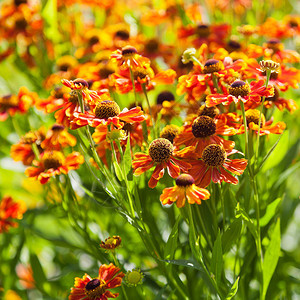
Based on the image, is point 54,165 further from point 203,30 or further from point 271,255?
point 203,30

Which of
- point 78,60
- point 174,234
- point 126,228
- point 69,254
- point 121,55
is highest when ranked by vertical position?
point 121,55

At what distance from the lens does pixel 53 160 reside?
80cm

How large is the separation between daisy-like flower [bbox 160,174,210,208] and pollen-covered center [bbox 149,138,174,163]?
0.21 feet

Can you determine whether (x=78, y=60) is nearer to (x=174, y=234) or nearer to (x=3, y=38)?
(x=3, y=38)

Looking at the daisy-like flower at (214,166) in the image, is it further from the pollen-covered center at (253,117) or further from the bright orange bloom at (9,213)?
the bright orange bloom at (9,213)

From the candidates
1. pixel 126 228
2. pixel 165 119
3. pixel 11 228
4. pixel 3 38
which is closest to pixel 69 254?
pixel 11 228

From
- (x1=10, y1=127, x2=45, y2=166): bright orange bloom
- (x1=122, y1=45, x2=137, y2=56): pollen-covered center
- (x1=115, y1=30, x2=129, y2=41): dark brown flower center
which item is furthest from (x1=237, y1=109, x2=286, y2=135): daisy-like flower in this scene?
(x1=115, y1=30, x2=129, y2=41): dark brown flower center

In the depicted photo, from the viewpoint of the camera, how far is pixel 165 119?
90 centimetres

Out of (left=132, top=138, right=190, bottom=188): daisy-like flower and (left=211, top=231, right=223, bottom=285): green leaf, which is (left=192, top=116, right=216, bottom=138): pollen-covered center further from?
(left=211, top=231, right=223, bottom=285): green leaf

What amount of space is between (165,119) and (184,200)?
1.09ft

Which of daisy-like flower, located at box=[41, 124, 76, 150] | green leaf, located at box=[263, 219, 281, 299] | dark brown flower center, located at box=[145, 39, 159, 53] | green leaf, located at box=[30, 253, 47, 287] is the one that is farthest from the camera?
dark brown flower center, located at box=[145, 39, 159, 53]

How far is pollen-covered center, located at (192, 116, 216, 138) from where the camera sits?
2.19 feet

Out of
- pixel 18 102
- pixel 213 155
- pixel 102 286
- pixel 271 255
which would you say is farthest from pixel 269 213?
pixel 18 102

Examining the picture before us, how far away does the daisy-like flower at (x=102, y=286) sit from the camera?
2.25 feet
